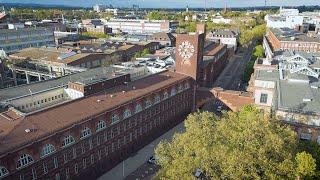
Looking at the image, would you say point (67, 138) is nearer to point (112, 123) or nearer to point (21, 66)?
point (112, 123)

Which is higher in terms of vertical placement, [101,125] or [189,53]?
[189,53]

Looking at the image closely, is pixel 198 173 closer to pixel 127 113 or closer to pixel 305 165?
pixel 305 165

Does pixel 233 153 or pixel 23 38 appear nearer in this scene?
pixel 233 153

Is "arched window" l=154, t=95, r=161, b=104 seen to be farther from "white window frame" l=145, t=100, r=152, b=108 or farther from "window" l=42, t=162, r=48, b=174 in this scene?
"window" l=42, t=162, r=48, b=174

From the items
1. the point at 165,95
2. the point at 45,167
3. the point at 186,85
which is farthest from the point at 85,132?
the point at 186,85

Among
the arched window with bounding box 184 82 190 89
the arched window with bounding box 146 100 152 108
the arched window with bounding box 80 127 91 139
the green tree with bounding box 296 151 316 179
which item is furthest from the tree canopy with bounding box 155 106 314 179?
the arched window with bounding box 184 82 190 89

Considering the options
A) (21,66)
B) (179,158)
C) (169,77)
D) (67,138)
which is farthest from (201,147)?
(21,66)

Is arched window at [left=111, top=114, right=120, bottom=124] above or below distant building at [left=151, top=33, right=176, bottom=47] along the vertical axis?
below

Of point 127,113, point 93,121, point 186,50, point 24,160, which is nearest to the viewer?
point 24,160
